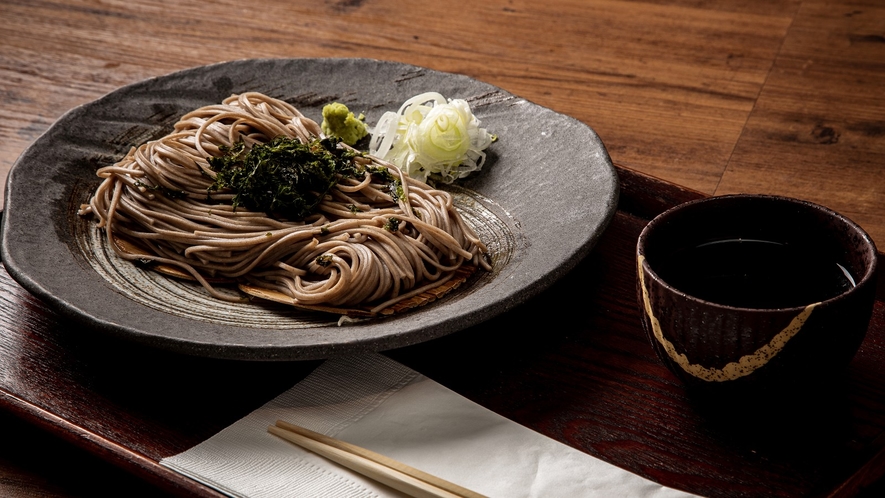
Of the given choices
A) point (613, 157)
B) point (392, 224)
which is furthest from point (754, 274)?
point (613, 157)

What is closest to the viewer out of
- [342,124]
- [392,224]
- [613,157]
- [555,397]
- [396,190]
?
[555,397]

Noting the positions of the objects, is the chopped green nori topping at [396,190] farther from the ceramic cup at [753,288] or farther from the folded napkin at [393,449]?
the ceramic cup at [753,288]

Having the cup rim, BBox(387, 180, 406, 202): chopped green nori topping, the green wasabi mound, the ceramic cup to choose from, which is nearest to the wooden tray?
the ceramic cup

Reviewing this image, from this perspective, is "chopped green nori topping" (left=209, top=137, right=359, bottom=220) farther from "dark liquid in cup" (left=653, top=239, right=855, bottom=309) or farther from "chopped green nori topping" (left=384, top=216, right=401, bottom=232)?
"dark liquid in cup" (left=653, top=239, right=855, bottom=309)

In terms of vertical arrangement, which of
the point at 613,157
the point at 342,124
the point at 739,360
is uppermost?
the point at 342,124

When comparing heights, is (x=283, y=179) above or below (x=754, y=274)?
above

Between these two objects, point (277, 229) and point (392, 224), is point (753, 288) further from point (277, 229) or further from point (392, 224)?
point (277, 229)
